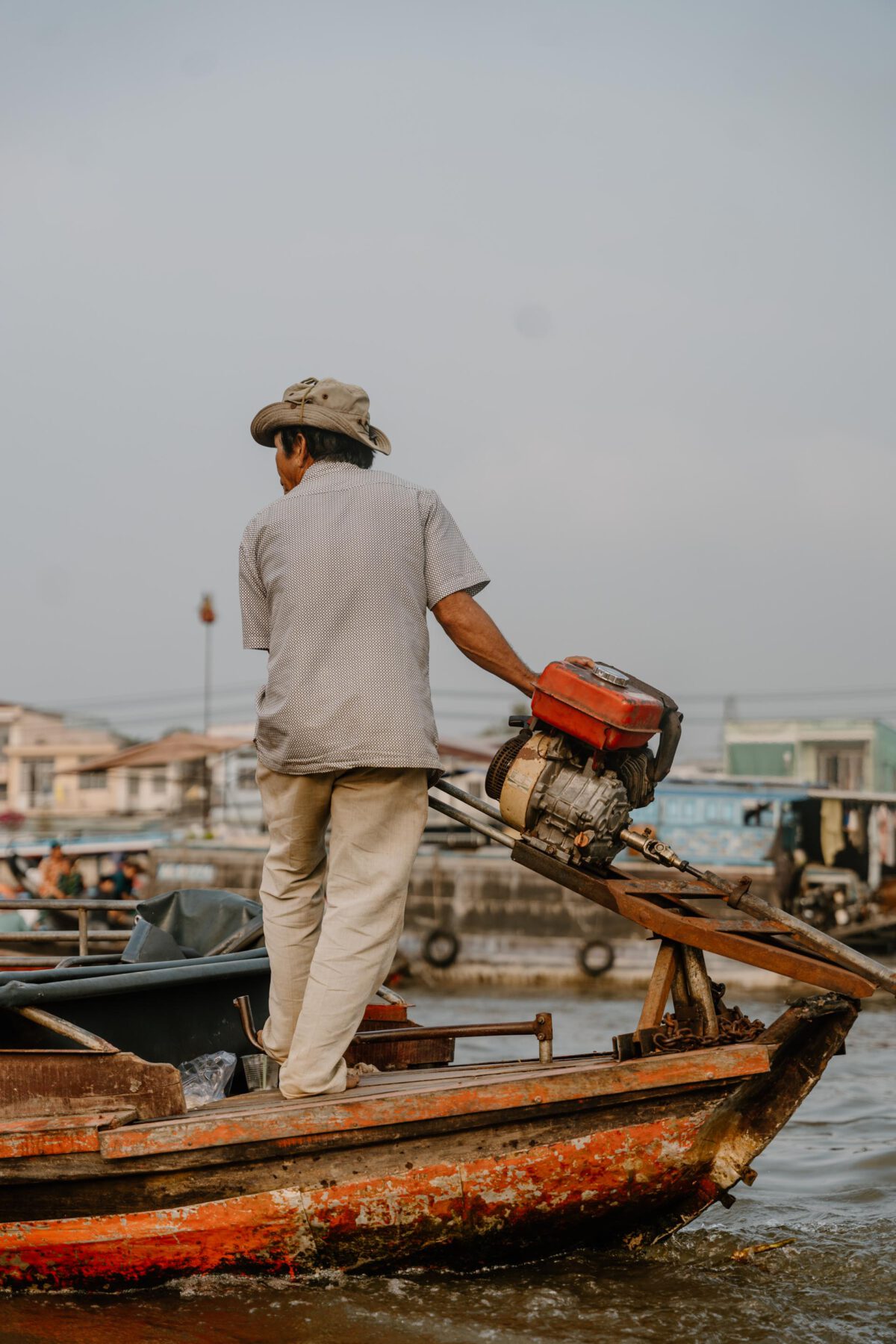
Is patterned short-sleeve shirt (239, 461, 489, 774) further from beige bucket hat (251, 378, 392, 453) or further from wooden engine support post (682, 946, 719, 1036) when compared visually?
wooden engine support post (682, 946, 719, 1036)

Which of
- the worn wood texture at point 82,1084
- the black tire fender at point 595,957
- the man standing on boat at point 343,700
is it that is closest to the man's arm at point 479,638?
the man standing on boat at point 343,700

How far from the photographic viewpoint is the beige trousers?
3.58 m

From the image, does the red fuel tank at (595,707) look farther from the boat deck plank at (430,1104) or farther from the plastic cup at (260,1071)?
the plastic cup at (260,1071)

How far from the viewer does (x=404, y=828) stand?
3.66m

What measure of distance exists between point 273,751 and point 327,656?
0.31 m

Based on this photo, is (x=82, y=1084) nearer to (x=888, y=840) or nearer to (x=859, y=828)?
(x=859, y=828)

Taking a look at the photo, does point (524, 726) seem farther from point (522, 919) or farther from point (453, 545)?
point (522, 919)

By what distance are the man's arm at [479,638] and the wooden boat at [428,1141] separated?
515 millimetres

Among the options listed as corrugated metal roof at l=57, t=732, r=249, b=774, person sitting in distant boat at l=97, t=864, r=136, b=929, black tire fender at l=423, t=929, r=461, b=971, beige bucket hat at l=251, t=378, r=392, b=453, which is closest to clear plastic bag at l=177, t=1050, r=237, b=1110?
beige bucket hat at l=251, t=378, r=392, b=453

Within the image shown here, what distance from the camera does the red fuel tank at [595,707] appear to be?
141 inches

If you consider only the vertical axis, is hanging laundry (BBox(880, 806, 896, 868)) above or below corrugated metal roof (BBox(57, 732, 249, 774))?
below

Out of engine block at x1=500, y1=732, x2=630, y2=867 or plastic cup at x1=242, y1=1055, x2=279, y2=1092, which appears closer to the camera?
engine block at x1=500, y1=732, x2=630, y2=867

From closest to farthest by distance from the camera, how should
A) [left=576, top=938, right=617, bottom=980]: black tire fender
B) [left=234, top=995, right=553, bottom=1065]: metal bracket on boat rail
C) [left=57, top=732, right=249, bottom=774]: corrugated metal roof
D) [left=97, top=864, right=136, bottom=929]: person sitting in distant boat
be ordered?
[left=234, top=995, right=553, bottom=1065]: metal bracket on boat rail, [left=97, top=864, right=136, bottom=929]: person sitting in distant boat, [left=576, top=938, right=617, bottom=980]: black tire fender, [left=57, top=732, right=249, bottom=774]: corrugated metal roof

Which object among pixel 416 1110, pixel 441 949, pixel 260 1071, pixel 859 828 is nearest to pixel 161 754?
pixel 441 949
